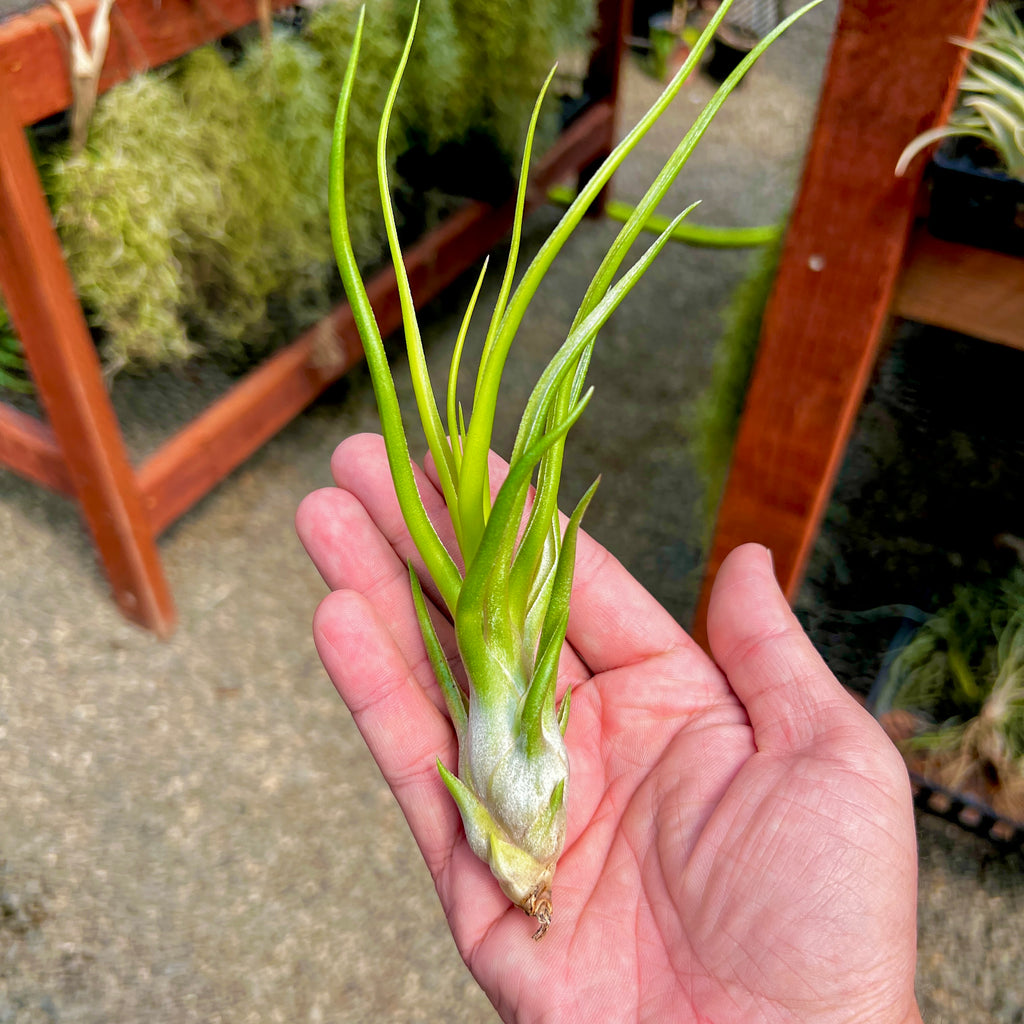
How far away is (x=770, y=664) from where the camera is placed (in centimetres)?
84

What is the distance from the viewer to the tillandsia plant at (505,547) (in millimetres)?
685

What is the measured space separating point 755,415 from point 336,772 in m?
0.84

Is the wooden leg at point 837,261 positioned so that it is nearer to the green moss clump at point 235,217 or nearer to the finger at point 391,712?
the finger at point 391,712

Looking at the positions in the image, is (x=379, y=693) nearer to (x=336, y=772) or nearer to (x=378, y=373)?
(x=378, y=373)

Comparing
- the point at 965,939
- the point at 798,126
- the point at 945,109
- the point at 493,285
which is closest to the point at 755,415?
the point at 945,109

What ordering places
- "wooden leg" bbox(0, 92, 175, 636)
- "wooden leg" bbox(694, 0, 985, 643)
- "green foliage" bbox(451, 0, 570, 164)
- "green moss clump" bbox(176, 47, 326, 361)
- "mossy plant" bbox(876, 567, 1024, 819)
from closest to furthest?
"wooden leg" bbox(694, 0, 985, 643) < "wooden leg" bbox(0, 92, 175, 636) < "mossy plant" bbox(876, 567, 1024, 819) < "green moss clump" bbox(176, 47, 326, 361) < "green foliage" bbox(451, 0, 570, 164)

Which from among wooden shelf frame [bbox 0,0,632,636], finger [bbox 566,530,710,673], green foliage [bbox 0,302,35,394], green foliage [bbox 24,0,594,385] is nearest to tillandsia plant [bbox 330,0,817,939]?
finger [bbox 566,530,710,673]

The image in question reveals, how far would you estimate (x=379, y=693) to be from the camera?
870 millimetres

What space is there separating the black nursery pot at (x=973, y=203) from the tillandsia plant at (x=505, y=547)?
0.94 ft

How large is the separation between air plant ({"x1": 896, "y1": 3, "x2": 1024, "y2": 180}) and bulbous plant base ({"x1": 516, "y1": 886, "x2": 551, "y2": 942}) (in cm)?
71

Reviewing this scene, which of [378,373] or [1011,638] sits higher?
[378,373]

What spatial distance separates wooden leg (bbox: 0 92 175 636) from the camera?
1.06 m

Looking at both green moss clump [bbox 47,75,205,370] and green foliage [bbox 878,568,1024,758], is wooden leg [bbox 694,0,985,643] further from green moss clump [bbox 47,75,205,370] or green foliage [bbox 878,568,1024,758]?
green moss clump [bbox 47,75,205,370]

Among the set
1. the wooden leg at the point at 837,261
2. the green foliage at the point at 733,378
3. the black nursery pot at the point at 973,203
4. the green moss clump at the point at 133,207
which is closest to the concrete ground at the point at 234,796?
the green foliage at the point at 733,378
